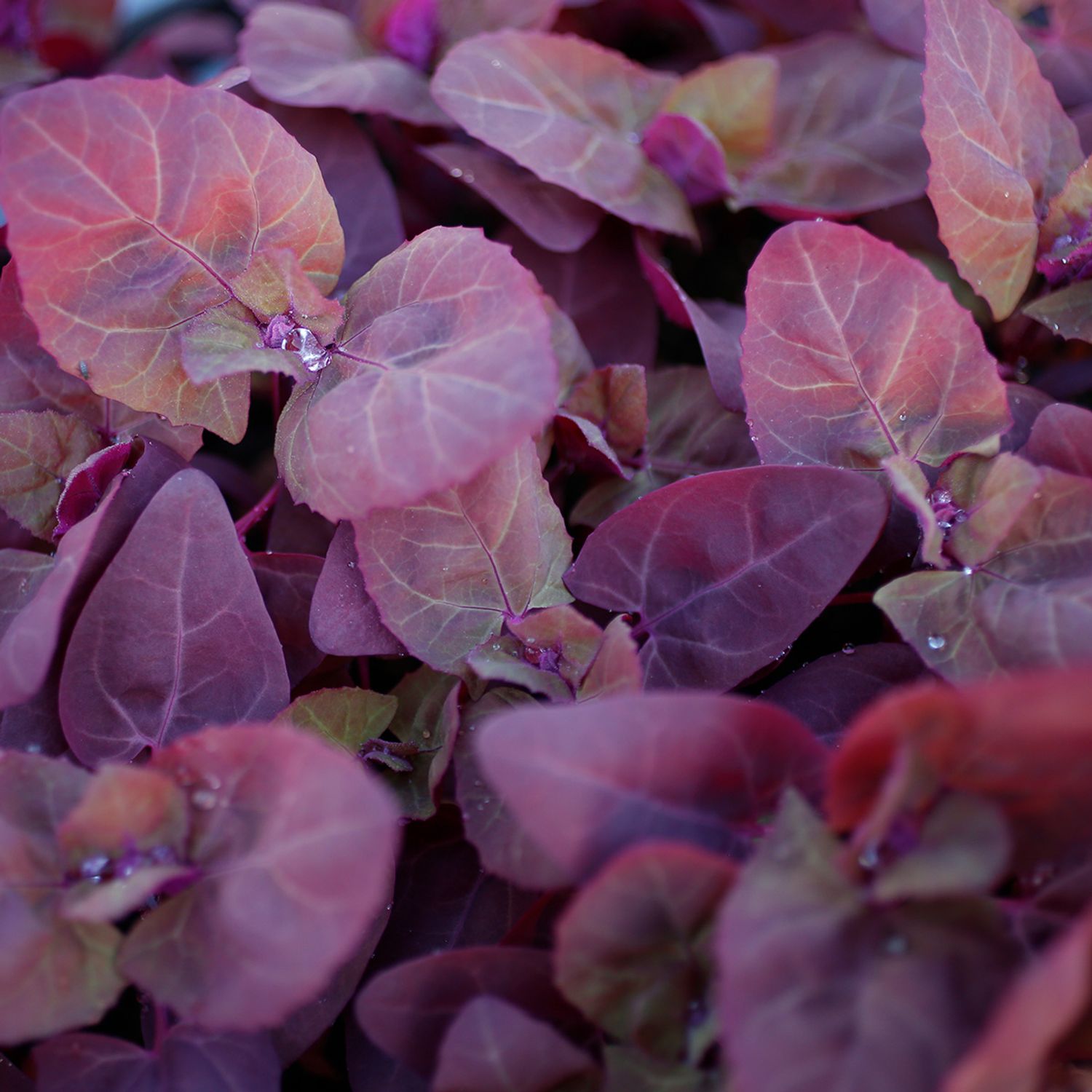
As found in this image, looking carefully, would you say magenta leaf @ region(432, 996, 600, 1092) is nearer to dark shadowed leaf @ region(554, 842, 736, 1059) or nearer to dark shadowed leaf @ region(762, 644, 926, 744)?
dark shadowed leaf @ region(554, 842, 736, 1059)

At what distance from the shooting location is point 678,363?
3.15 feet

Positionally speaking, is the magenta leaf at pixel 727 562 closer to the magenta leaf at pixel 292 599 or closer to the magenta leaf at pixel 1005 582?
the magenta leaf at pixel 1005 582

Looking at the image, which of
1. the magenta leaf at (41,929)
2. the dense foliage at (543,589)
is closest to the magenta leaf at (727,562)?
the dense foliage at (543,589)

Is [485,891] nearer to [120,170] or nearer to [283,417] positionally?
[283,417]

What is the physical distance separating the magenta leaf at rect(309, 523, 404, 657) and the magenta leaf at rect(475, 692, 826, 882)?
0.62ft

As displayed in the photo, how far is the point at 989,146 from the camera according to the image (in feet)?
2.27

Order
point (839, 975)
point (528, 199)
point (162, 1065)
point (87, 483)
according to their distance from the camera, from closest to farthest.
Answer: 1. point (839, 975)
2. point (162, 1065)
3. point (87, 483)
4. point (528, 199)

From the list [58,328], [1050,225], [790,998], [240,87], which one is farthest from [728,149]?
[790,998]

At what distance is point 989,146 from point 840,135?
0.23 metres

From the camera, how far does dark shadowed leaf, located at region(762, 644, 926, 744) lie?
2.04ft

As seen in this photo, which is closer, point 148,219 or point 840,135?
point 148,219

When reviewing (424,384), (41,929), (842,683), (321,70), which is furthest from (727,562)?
(321,70)

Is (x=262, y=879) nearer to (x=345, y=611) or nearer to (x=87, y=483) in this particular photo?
(x=345, y=611)

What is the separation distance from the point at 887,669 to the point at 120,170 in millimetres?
567
